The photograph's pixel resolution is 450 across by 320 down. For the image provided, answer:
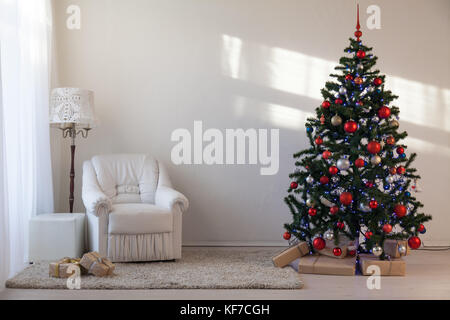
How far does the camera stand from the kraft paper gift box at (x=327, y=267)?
364cm

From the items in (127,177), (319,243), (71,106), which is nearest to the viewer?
(319,243)

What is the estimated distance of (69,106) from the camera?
4.21m

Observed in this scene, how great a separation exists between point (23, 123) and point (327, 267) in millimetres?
2598

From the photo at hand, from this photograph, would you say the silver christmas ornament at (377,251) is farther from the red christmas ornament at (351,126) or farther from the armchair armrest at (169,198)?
the armchair armrest at (169,198)

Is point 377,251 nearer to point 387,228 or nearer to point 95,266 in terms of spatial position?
point 387,228

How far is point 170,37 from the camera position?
4.89m

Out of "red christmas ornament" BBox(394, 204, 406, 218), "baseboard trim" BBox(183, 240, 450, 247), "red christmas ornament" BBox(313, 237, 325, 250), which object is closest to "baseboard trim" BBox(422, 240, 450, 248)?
"baseboard trim" BBox(183, 240, 450, 247)

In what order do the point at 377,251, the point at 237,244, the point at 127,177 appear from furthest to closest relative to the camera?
the point at 237,244, the point at 127,177, the point at 377,251


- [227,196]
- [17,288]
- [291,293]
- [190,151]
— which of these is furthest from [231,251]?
[17,288]

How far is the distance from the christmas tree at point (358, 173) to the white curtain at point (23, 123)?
2164 mm

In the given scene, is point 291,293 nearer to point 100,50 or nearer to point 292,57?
point 292,57

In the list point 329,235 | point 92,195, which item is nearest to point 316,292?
point 329,235

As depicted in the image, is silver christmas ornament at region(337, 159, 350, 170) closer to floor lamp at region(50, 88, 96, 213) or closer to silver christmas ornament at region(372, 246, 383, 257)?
silver christmas ornament at region(372, 246, 383, 257)

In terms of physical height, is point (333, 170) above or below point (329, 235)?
above
